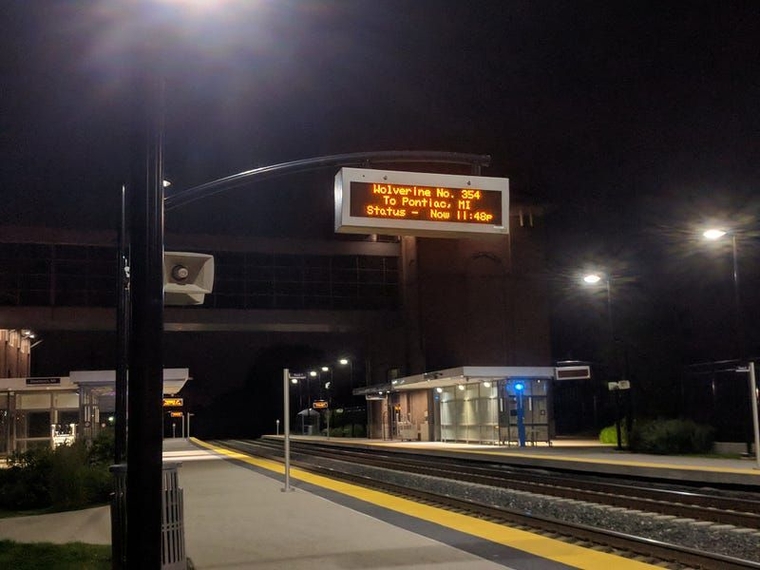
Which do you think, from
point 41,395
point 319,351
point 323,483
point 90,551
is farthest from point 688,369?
point 319,351

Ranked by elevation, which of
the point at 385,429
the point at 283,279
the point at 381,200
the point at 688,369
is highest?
the point at 283,279

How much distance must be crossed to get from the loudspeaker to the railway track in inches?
Result: 263

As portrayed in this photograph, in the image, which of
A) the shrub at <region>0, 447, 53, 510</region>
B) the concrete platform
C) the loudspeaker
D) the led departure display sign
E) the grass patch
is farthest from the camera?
the shrub at <region>0, 447, 53, 510</region>

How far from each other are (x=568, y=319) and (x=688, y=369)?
32.8 metres

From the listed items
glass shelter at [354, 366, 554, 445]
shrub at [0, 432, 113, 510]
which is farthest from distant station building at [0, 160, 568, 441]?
shrub at [0, 432, 113, 510]

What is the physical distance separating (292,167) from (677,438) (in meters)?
23.1

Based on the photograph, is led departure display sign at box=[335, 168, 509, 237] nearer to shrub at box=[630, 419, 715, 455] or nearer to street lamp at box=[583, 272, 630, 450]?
street lamp at box=[583, 272, 630, 450]

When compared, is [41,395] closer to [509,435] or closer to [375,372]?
[509,435]

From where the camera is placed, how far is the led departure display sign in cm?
1102

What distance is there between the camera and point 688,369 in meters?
30.1

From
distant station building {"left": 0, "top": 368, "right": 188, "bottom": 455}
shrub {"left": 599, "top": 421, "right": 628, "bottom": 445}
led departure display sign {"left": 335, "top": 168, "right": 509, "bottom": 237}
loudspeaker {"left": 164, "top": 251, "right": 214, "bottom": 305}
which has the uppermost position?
led departure display sign {"left": 335, "top": 168, "right": 509, "bottom": 237}

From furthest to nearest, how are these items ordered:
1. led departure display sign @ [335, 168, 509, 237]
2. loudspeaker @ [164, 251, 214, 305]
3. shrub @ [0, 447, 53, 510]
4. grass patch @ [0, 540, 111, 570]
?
shrub @ [0, 447, 53, 510]
led departure display sign @ [335, 168, 509, 237]
grass patch @ [0, 540, 111, 570]
loudspeaker @ [164, 251, 214, 305]

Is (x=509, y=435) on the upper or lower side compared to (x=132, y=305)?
lower

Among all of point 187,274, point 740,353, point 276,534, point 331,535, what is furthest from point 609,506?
point 740,353
